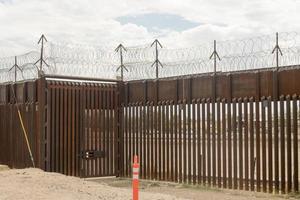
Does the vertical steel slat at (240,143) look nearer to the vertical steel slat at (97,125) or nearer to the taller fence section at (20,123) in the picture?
the vertical steel slat at (97,125)

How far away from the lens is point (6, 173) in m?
16.8

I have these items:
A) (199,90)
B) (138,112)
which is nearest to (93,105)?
(138,112)

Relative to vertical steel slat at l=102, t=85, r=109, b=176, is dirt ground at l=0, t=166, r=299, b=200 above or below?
below

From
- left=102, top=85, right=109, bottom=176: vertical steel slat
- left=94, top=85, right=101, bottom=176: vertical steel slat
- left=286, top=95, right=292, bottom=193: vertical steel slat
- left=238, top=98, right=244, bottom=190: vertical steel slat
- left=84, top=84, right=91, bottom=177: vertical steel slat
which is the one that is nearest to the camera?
left=286, top=95, right=292, bottom=193: vertical steel slat

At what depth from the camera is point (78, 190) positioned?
44.0 ft

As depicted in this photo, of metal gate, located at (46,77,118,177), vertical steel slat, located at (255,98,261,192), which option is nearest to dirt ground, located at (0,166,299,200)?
vertical steel slat, located at (255,98,261,192)

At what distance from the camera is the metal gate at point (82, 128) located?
18.8 metres

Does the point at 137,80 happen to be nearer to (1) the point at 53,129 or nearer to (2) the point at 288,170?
(1) the point at 53,129

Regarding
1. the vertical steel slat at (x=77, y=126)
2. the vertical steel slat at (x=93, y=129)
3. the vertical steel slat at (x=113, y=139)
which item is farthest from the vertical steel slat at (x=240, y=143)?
the vertical steel slat at (x=77, y=126)

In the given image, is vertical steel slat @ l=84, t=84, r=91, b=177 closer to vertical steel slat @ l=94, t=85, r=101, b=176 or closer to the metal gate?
the metal gate

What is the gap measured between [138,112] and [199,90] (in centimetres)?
292

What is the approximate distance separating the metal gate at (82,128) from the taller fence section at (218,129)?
0.52m

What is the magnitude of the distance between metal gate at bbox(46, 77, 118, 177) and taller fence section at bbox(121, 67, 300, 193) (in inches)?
20.6

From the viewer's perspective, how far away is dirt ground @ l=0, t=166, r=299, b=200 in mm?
12492
